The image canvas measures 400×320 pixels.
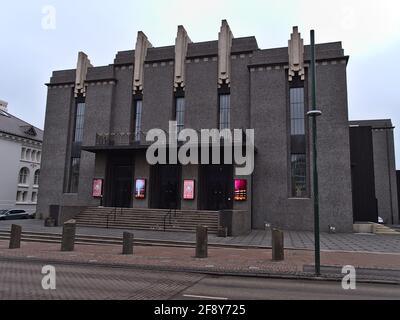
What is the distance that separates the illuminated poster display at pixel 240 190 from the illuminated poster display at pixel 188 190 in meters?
3.37

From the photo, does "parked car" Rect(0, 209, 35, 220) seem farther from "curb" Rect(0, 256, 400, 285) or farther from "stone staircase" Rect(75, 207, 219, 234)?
"curb" Rect(0, 256, 400, 285)

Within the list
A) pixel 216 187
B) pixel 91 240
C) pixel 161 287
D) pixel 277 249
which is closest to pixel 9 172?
pixel 216 187

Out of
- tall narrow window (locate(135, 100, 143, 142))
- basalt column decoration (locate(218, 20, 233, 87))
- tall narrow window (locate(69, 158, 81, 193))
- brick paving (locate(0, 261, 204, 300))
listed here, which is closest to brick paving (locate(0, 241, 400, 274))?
brick paving (locate(0, 261, 204, 300))

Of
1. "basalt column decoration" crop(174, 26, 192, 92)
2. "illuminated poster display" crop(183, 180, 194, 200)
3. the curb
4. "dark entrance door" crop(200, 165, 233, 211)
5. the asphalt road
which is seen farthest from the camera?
"basalt column decoration" crop(174, 26, 192, 92)

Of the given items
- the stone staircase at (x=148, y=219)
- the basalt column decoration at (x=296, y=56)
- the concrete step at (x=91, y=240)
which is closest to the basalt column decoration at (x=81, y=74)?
the stone staircase at (x=148, y=219)

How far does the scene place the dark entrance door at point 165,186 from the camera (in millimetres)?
29156

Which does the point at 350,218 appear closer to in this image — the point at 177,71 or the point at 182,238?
the point at 182,238

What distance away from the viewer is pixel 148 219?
2517cm

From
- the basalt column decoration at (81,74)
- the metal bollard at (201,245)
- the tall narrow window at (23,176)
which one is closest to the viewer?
the metal bollard at (201,245)

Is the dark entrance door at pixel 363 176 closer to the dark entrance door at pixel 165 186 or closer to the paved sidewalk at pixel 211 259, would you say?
the dark entrance door at pixel 165 186

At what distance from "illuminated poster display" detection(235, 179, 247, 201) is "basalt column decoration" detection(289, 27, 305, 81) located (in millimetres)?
9023

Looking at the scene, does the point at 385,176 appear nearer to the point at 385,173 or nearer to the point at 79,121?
the point at 385,173

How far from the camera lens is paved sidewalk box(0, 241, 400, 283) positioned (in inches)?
467
